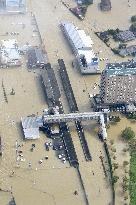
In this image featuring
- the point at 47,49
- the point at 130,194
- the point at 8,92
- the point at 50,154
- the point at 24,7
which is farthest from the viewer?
the point at 24,7

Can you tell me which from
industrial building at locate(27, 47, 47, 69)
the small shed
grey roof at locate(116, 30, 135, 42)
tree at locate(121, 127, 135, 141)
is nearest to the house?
grey roof at locate(116, 30, 135, 42)

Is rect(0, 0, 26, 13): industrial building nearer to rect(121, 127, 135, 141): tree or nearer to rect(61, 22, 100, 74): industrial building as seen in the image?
rect(61, 22, 100, 74): industrial building

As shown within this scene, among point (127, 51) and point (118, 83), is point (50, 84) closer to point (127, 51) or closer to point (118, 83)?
point (118, 83)

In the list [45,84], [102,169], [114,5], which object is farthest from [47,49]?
[102,169]

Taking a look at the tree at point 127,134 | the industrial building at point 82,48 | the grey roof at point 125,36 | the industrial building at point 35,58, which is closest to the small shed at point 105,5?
the grey roof at point 125,36

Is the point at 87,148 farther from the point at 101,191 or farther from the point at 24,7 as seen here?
the point at 24,7
